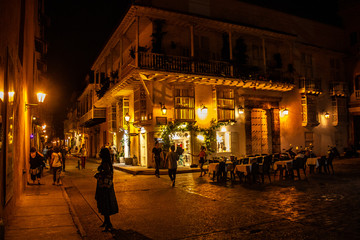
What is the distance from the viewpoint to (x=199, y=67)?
1905 cm

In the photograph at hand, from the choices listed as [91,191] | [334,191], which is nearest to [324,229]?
[334,191]

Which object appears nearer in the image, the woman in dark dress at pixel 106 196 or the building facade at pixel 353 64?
the woman in dark dress at pixel 106 196

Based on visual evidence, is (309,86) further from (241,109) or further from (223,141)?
(223,141)

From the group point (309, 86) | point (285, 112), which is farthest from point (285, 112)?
point (309, 86)

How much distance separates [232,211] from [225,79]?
13.2m

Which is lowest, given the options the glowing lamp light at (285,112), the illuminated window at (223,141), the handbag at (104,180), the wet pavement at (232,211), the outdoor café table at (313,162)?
the wet pavement at (232,211)

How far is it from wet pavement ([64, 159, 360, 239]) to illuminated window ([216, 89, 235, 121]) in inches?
343

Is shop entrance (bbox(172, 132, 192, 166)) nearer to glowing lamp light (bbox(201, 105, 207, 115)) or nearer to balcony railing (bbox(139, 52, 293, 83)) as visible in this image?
glowing lamp light (bbox(201, 105, 207, 115))

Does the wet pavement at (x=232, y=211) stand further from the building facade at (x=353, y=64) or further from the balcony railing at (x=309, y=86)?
the building facade at (x=353, y=64)

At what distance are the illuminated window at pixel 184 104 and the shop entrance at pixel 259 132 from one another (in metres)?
5.80

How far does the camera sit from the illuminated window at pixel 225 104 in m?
20.4

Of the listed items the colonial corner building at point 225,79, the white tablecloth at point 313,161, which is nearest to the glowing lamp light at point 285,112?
the colonial corner building at point 225,79

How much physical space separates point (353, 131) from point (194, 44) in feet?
57.6

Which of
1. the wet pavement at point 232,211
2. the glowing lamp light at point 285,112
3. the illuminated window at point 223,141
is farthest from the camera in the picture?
the glowing lamp light at point 285,112
